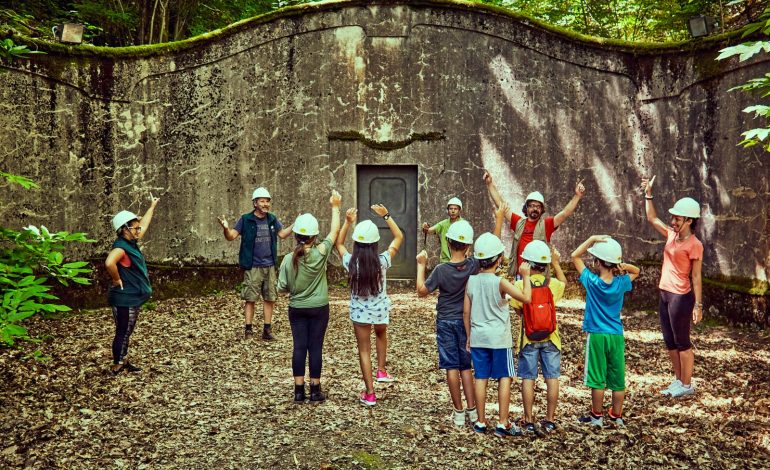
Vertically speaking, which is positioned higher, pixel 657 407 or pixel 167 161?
pixel 167 161

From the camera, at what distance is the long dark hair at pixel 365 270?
5648 millimetres

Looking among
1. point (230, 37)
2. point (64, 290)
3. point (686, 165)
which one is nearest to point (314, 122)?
point (230, 37)

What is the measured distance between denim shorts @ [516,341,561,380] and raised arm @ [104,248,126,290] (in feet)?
13.3

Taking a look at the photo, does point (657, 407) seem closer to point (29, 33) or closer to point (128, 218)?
point (128, 218)

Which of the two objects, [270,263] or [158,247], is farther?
[158,247]

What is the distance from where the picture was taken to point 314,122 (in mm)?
11578

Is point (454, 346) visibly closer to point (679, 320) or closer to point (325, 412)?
point (325, 412)

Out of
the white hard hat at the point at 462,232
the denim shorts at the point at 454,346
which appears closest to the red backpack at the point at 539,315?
the denim shorts at the point at 454,346

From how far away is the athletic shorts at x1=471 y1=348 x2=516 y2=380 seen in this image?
509 cm

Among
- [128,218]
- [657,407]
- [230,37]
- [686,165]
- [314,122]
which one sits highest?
[230,37]

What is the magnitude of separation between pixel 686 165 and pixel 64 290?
1011 centimetres

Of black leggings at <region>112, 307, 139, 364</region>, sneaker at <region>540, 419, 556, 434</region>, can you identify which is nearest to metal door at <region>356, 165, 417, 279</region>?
black leggings at <region>112, 307, 139, 364</region>

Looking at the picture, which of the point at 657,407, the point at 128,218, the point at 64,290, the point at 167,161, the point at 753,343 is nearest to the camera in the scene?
the point at 657,407

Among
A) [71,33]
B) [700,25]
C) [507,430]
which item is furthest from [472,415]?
[71,33]
